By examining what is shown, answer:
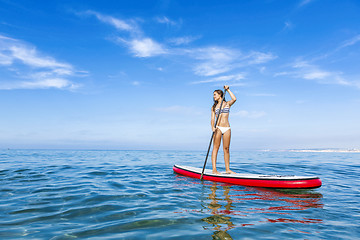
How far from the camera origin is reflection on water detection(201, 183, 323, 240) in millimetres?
4117

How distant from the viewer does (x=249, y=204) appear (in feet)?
17.8

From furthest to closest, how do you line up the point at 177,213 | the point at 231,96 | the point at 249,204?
1. the point at 231,96
2. the point at 249,204
3. the point at 177,213

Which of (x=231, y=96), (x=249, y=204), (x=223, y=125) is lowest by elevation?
(x=249, y=204)

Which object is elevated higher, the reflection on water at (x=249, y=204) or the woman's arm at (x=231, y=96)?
the woman's arm at (x=231, y=96)

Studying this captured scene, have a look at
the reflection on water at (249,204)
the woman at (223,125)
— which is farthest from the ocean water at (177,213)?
the woman at (223,125)

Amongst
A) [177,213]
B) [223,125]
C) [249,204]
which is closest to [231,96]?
[223,125]

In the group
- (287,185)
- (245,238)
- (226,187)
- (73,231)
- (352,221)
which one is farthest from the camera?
(226,187)

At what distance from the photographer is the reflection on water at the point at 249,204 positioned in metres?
4.12

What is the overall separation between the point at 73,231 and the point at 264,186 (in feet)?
19.1

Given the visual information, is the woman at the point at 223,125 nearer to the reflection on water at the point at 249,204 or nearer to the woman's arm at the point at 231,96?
the woman's arm at the point at 231,96

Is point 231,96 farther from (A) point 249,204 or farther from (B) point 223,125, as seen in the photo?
(A) point 249,204

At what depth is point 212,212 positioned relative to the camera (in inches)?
185

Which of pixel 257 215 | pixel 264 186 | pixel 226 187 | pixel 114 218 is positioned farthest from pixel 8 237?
pixel 264 186

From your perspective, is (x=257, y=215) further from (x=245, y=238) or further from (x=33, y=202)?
(x=33, y=202)
